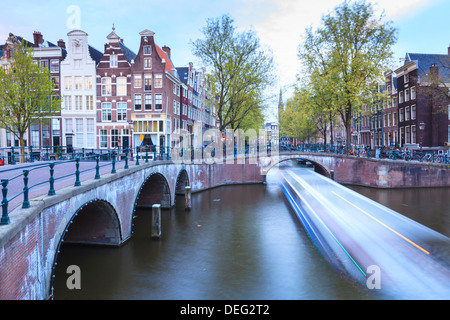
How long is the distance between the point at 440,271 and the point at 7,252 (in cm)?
1266

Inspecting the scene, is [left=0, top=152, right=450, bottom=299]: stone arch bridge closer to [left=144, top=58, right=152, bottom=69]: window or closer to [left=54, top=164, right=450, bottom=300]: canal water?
[left=54, top=164, right=450, bottom=300]: canal water

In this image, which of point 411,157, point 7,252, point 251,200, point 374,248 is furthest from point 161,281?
point 411,157

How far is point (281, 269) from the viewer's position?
43.8 feet

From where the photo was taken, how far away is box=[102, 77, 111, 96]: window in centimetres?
3694

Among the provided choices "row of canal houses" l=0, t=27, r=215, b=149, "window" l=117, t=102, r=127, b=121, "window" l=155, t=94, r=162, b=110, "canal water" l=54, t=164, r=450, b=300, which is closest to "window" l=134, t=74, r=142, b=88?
"row of canal houses" l=0, t=27, r=215, b=149

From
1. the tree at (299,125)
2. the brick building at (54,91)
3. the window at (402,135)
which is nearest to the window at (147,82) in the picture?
the brick building at (54,91)

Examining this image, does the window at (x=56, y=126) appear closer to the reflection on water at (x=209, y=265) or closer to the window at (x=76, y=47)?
the window at (x=76, y=47)

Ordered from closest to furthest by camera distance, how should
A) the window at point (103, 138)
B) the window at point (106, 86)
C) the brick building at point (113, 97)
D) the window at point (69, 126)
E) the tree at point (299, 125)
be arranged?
the brick building at point (113, 97)
the window at point (106, 86)
the window at point (103, 138)
the window at point (69, 126)
the tree at point (299, 125)

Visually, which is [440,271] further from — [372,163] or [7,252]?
[372,163]

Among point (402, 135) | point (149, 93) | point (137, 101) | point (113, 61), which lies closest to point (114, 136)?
point (137, 101)

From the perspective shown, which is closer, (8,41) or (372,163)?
(372,163)

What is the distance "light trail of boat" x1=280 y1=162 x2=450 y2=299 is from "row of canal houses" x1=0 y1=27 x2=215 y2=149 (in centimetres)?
2226

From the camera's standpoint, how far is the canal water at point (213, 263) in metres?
11.3
